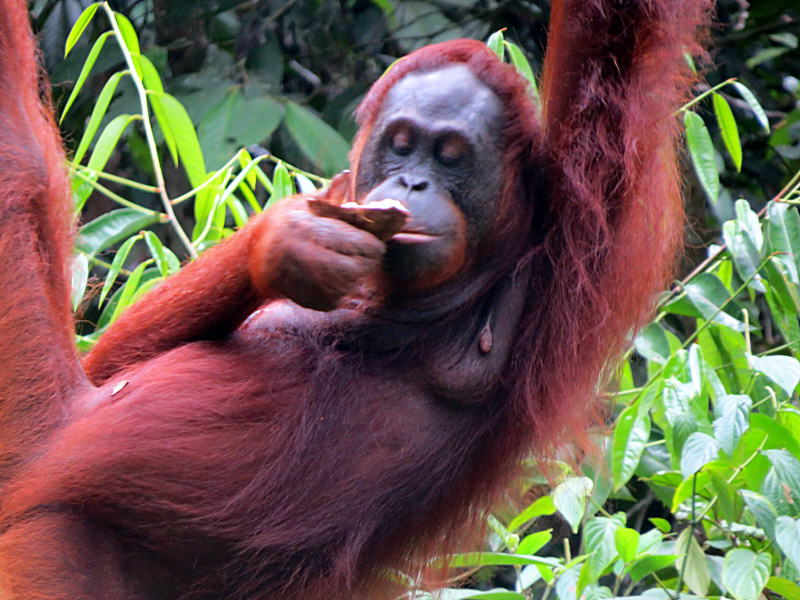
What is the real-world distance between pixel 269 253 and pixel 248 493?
46cm

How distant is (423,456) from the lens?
2.22m

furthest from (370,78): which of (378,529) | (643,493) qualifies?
(378,529)

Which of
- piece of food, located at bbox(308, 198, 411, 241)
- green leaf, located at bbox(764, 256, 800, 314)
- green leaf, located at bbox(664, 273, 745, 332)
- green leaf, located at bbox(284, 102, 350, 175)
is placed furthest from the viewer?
green leaf, located at bbox(284, 102, 350, 175)

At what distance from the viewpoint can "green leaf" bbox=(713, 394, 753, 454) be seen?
2.30m

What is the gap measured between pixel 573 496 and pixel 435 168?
2.80ft

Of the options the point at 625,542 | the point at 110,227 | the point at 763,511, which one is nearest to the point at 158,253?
the point at 110,227

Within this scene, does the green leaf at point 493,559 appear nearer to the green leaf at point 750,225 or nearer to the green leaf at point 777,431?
the green leaf at point 777,431

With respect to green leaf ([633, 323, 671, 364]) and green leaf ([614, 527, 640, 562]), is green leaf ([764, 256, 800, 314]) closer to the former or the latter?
green leaf ([633, 323, 671, 364])

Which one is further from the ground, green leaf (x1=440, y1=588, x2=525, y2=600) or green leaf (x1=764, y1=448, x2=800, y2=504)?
green leaf (x1=764, y1=448, x2=800, y2=504)

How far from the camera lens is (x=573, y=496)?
258cm

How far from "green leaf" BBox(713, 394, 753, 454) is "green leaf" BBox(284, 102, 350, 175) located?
178 centimetres

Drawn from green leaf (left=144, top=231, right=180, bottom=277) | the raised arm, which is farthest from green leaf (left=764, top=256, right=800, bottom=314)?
green leaf (left=144, top=231, right=180, bottom=277)

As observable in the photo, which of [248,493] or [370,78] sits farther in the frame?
[370,78]

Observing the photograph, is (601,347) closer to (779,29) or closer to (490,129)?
(490,129)
